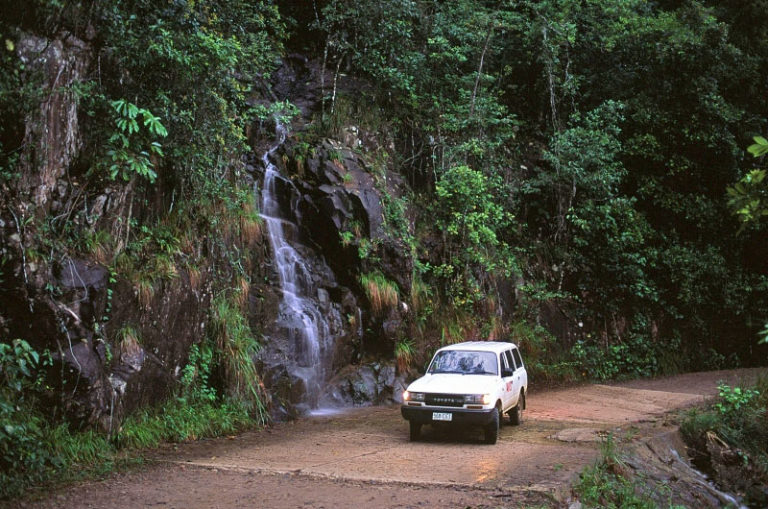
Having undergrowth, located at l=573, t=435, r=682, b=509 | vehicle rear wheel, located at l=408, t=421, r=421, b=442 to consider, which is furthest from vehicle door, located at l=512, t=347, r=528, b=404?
undergrowth, located at l=573, t=435, r=682, b=509

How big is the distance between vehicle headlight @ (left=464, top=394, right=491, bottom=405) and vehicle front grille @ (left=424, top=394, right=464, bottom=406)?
112 mm

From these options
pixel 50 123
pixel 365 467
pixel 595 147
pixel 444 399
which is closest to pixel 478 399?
pixel 444 399

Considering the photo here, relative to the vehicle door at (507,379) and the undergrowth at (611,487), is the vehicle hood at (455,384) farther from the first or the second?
the undergrowth at (611,487)

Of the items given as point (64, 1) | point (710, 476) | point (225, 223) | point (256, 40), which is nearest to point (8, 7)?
point (64, 1)

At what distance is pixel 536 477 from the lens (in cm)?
891

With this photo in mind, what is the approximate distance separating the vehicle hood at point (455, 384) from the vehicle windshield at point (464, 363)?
0.19m

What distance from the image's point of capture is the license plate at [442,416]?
1115 centimetres

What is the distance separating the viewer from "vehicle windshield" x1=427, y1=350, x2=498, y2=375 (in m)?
12.2

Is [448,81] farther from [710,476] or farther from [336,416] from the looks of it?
[710,476]

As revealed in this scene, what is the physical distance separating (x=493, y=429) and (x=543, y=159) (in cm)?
Answer: 1404

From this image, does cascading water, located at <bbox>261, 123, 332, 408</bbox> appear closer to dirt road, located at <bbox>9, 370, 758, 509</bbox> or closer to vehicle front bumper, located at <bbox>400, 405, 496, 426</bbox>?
dirt road, located at <bbox>9, 370, 758, 509</bbox>

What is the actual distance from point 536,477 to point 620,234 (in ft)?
50.3

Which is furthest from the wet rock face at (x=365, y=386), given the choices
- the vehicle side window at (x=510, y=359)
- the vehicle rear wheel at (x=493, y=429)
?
the vehicle rear wheel at (x=493, y=429)

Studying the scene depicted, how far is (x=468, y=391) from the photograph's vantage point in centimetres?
1114
